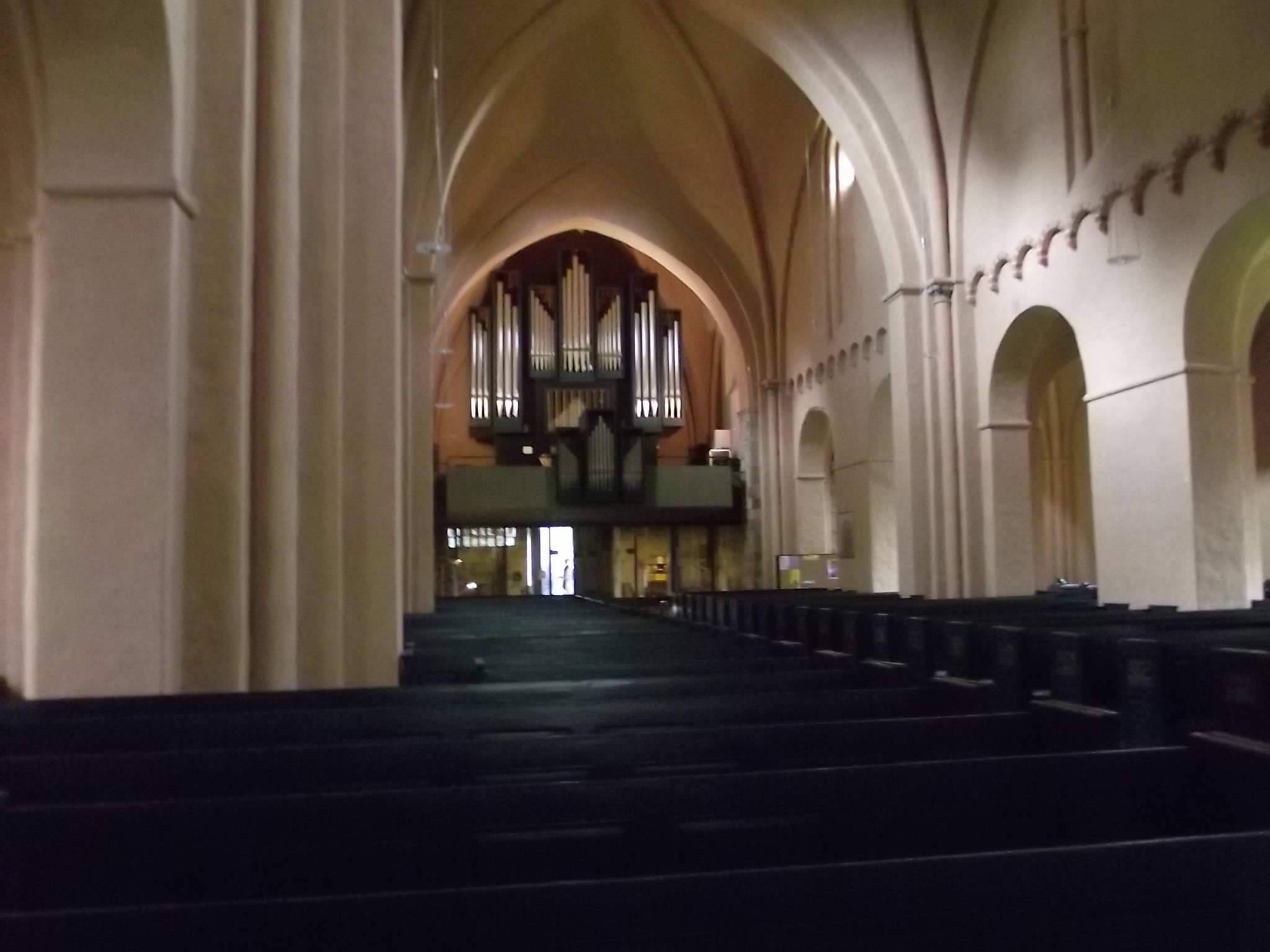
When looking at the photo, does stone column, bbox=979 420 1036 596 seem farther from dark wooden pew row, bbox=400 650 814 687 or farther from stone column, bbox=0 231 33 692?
stone column, bbox=0 231 33 692

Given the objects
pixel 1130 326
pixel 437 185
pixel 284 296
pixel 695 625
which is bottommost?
A: pixel 695 625

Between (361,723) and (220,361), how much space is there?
7.36 ft

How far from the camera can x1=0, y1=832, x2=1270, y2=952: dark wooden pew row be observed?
60.2 inches

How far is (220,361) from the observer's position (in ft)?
16.6

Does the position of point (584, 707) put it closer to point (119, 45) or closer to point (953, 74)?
point (119, 45)

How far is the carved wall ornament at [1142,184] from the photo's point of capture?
30.7 feet

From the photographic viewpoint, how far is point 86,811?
216 cm

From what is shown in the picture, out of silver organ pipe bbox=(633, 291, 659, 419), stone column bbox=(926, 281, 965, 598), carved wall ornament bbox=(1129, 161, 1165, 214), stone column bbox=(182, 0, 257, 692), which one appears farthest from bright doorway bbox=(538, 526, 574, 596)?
stone column bbox=(182, 0, 257, 692)

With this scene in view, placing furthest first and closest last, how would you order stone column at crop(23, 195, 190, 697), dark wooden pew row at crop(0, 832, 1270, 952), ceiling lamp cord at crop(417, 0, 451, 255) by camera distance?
ceiling lamp cord at crop(417, 0, 451, 255), stone column at crop(23, 195, 190, 697), dark wooden pew row at crop(0, 832, 1270, 952)

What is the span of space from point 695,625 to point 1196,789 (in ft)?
31.2

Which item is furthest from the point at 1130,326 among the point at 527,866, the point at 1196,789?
the point at 527,866

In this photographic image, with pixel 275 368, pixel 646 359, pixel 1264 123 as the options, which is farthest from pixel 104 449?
pixel 646 359

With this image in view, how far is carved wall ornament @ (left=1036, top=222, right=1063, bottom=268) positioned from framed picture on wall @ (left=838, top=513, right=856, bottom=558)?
636cm

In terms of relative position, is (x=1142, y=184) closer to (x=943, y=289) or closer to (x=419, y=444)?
(x=943, y=289)
